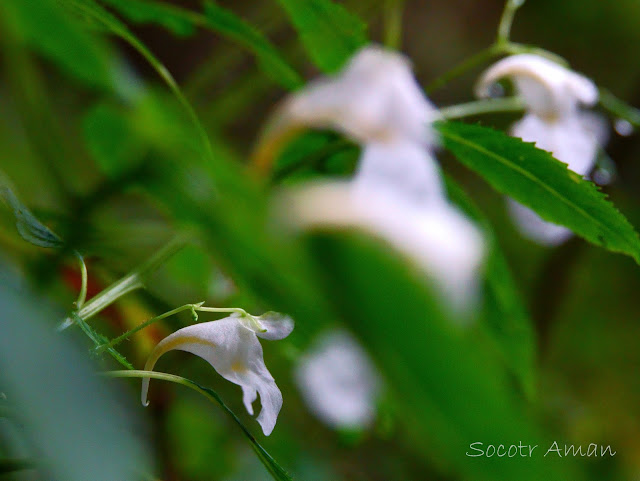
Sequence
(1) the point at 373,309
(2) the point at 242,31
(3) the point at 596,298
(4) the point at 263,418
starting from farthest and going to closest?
(3) the point at 596,298 → (2) the point at 242,31 → (4) the point at 263,418 → (1) the point at 373,309

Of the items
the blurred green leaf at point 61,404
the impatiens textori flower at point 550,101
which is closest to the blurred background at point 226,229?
the blurred green leaf at point 61,404

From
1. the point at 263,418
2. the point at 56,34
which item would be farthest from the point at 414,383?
the point at 56,34

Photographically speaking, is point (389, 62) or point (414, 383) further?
point (389, 62)

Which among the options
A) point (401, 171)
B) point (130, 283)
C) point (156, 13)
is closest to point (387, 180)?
point (401, 171)

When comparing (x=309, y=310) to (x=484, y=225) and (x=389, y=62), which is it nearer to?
(x=389, y=62)

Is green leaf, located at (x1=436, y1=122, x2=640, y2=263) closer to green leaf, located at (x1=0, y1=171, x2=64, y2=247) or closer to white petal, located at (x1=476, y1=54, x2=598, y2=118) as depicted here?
white petal, located at (x1=476, y1=54, x2=598, y2=118)

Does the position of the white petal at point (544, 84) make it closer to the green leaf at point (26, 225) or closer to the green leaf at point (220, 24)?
the green leaf at point (220, 24)

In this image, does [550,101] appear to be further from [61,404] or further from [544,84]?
[61,404]
